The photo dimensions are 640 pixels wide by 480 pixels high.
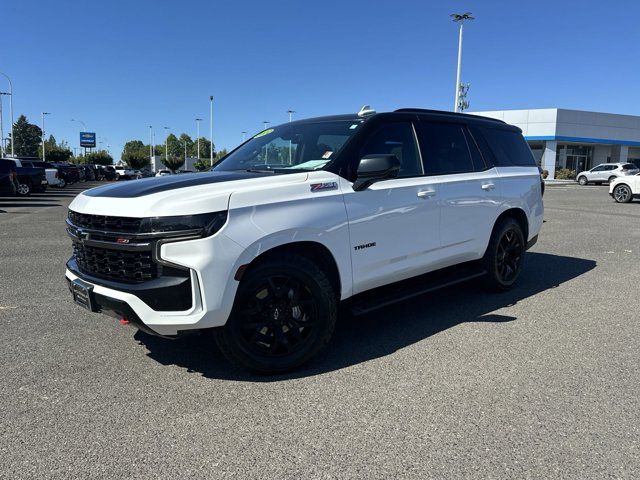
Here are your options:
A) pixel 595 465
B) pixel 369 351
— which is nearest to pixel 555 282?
pixel 369 351

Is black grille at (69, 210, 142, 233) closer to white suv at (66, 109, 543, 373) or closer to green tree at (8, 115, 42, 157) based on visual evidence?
white suv at (66, 109, 543, 373)

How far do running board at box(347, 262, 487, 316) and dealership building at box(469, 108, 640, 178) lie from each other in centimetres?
4582

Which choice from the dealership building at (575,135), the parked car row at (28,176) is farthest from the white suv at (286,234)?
the dealership building at (575,135)

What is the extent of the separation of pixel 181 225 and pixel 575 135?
2173 inches

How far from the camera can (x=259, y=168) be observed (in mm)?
4383

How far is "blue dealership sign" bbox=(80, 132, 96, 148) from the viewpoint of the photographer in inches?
4227

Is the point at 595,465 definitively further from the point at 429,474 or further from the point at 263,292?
the point at 263,292

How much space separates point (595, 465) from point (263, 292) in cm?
215

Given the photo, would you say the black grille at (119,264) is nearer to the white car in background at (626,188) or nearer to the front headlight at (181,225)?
the front headlight at (181,225)

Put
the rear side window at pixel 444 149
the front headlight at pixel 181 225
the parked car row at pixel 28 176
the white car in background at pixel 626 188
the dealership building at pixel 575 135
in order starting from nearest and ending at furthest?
the front headlight at pixel 181 225, the rear side window at pixel 444 149, the white car in background at pixel 626 188, the parked car row at pixel 28 176, the dealership building at pixel 575 135

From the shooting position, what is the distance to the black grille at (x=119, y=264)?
318 centimetres

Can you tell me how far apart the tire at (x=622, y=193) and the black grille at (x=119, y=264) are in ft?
72.4

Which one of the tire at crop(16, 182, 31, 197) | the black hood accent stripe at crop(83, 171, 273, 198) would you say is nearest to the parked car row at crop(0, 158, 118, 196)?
the tire at crop(16, 182, 31, 197)

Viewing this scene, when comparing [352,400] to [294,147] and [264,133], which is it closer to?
[294,147]
